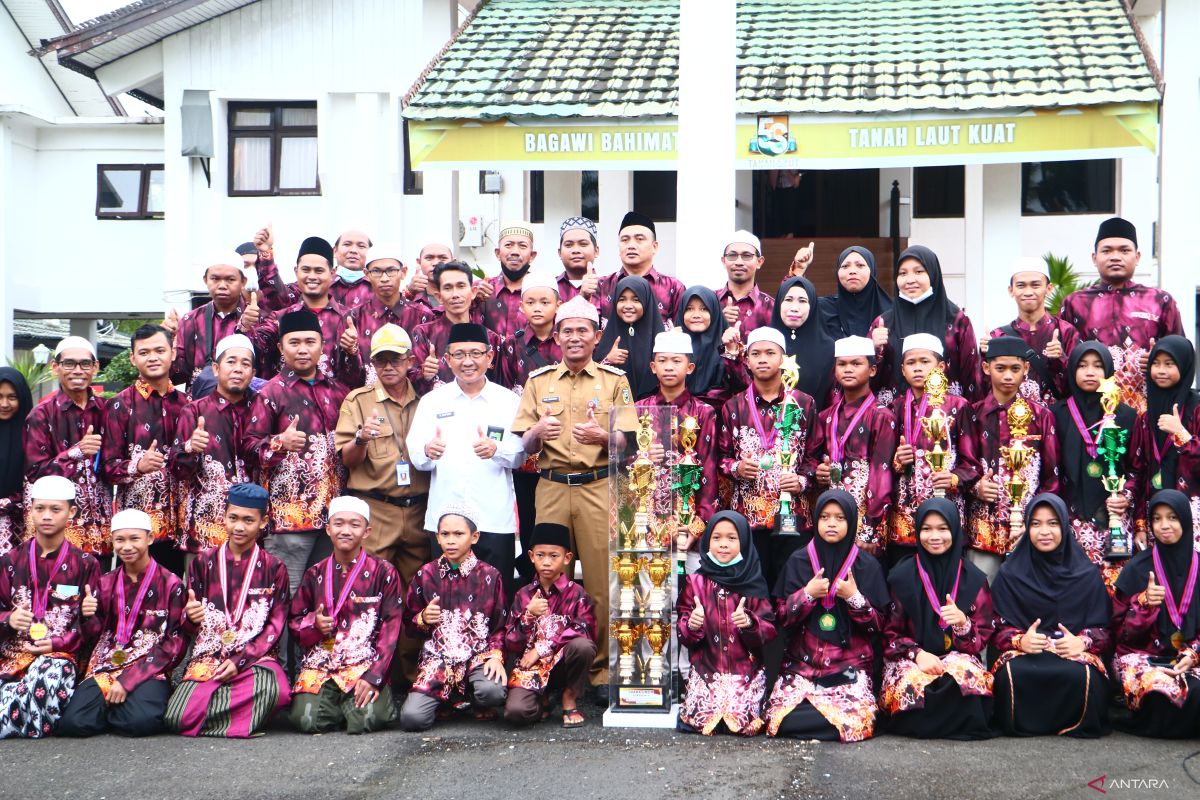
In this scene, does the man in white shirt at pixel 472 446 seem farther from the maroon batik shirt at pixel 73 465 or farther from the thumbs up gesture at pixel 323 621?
the maroon batik shirt at pixel 73 465

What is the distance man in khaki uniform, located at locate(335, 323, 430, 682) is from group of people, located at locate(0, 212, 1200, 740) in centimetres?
2

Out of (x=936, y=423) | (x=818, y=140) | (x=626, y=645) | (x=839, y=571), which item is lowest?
(x=626, y=645)

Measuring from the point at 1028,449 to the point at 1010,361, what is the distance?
50cm

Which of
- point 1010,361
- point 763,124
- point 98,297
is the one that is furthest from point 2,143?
point 1010,361

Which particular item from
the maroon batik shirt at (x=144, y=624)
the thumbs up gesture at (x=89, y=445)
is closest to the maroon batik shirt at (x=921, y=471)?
the maroon batik shirt at (x=144, y=624)

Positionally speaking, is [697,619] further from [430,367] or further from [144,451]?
[144,451]

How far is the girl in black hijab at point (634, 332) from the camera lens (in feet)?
26.7

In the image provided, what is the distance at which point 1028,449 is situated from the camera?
24.4ft

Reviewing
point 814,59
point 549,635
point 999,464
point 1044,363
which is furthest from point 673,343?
point 814,59

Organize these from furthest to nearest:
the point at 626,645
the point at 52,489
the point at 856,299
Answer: the point at 856,299, the point at 52,489, the point at 626,645

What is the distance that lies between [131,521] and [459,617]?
1.87 metres

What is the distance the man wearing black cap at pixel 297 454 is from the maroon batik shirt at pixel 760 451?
2.31m

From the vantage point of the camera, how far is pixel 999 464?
24.6ft

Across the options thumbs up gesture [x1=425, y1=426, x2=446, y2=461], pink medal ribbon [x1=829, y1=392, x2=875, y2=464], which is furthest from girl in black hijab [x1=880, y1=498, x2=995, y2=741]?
thumbs up gesture [x1=425, y1=426, x2=446, y2=461]
